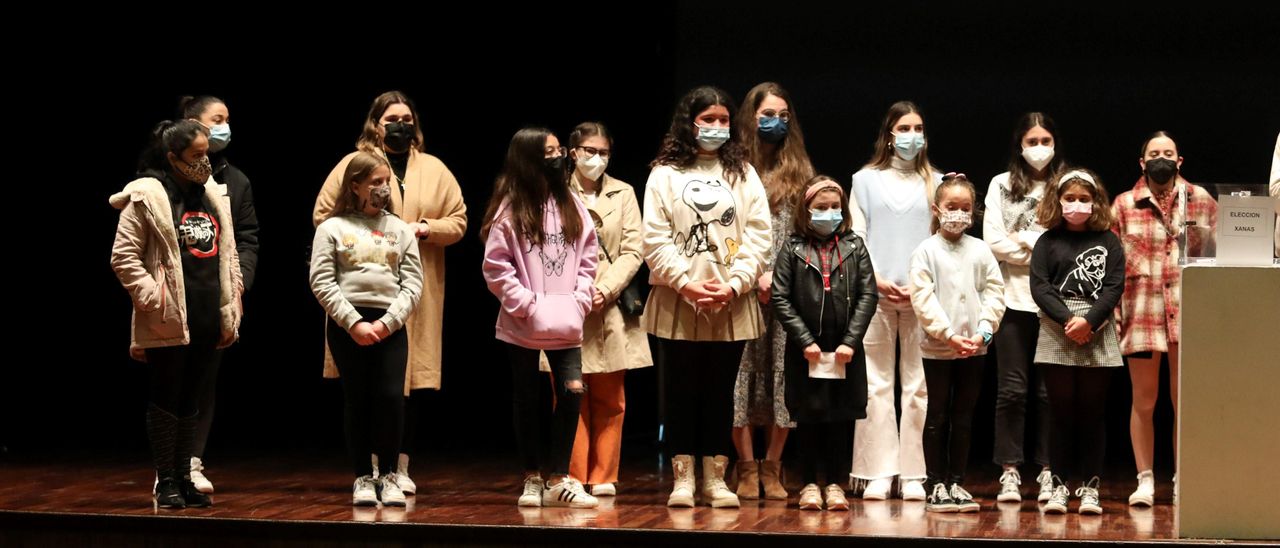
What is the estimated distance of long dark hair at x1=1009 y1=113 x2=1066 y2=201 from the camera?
200 inches

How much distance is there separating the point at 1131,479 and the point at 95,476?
404 centimetres

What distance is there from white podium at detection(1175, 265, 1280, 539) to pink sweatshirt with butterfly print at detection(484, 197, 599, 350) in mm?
1823

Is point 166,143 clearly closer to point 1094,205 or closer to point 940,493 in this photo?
point 940,493

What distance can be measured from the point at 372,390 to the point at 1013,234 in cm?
232

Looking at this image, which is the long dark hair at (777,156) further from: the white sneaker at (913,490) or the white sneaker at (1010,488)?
the white sneaker at (1010,488)

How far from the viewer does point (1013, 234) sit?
5043 mm

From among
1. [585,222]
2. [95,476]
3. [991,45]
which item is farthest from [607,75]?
[95,476]

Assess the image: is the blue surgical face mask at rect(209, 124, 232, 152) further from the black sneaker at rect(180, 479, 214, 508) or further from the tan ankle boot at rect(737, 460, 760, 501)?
the tan ankle boot at rect(737, 460, 760, 501)

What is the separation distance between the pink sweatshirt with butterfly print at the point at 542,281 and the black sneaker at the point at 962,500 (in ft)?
4.30

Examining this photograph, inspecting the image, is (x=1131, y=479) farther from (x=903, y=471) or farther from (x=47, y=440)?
(x=47, y=440)

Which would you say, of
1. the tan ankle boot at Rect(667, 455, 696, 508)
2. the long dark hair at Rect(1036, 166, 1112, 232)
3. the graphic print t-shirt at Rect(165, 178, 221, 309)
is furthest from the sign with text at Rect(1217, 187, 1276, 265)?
the graphic print t-shirt at Rect(165, 178, 221, 309)

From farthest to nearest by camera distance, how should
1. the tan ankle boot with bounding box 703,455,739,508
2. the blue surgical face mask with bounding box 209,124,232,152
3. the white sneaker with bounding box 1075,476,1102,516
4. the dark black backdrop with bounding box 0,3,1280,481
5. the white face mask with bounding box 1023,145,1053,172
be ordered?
1. the dark black backdrop with bounding box 0,3,1280,481
2. the white face mask with bounding box 1023,145,1053,172
3. the blue surgical face mask with bounding box 209,124,232,152
4. the tan ankle boot with bounding box 703,455,739,508
5. the white sneaker with bounding box 1075,476,1102,516

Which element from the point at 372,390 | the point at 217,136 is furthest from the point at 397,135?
the point at 372,390

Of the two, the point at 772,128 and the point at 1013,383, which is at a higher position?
the point at 772,128
